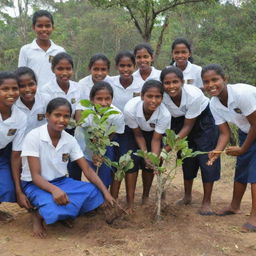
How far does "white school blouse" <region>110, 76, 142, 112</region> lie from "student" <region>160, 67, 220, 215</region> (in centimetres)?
43

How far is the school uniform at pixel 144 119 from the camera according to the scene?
358cm

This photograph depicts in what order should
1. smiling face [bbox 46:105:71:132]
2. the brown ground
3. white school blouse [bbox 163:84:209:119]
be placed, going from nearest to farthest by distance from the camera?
the brown ground < smiling face [bbox 46:105:71:132] < white school blouse [bbox 163:84:209:119]

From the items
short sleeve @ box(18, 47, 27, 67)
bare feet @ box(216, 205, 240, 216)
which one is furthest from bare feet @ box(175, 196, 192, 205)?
short sleeve @ box(18, 47, 27, 67)

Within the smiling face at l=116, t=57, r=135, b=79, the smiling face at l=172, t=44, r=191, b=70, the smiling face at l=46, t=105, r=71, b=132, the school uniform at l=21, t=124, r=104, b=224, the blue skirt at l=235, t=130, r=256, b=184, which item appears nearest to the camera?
the school uniform at l=21, t=124, r=104, b=224

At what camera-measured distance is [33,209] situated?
3.32 metres

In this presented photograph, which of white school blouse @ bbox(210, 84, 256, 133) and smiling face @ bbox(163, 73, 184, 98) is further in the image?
smiling face @ bbox(163, 73, 184, 98)

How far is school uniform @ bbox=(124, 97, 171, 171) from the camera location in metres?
3.58

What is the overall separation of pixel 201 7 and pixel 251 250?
Answer: 8027 mm

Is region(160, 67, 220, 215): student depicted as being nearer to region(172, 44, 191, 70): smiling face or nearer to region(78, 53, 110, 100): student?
region(172, 44, 191, 70): smiling face

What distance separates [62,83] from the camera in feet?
12.7

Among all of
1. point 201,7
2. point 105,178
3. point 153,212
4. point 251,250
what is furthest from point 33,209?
point 201,7

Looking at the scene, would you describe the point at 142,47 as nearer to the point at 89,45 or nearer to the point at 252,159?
the point at 252,159

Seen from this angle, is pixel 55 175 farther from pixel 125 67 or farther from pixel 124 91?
pixel 125 67

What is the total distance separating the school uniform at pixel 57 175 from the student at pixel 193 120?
1045mm
